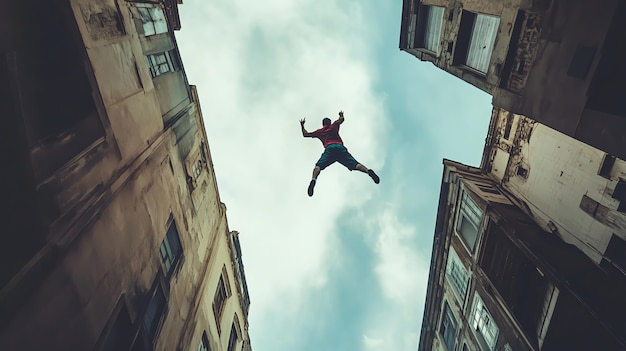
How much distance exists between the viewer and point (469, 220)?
15461mm

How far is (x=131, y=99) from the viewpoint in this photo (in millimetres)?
8859

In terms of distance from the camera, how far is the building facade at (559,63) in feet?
17.0

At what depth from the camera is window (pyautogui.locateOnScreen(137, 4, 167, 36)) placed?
10656mm

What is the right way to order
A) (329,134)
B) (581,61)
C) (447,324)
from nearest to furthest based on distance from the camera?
(581,61) → (329,134) → (447,324)

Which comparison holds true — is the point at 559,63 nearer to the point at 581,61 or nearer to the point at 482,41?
the point at 581,61

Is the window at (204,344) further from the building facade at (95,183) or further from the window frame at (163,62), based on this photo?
the window frame at (163,62)

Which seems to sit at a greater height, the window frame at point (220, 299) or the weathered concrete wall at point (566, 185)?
the weathered concrete wall at point (566, 185)

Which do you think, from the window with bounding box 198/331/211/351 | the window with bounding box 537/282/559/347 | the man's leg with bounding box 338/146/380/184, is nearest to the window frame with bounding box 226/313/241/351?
the window with bounding box 198/331/211/351

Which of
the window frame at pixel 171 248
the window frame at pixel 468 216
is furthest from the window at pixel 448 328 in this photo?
the window frame at pixel 171 248

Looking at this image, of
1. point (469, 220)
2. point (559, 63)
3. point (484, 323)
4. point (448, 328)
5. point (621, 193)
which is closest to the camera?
point (559, 63)

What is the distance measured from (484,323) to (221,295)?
1171 cm

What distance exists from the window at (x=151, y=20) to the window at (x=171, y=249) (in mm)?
6197

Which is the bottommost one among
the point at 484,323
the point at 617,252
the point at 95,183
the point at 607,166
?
the point at 484,323

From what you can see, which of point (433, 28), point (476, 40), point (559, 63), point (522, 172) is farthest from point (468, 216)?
point (559, 63)
